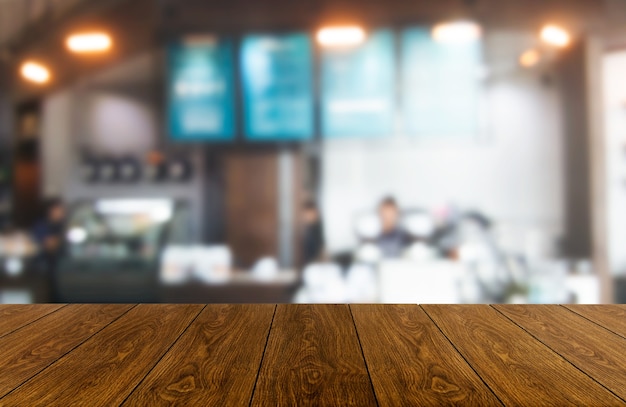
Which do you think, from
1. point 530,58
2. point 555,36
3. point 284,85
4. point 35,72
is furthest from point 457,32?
point 35,72

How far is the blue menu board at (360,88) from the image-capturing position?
132 inches

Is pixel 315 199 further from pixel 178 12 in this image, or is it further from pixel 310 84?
pixel 178 12

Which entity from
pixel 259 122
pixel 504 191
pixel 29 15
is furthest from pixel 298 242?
pixel 29 15

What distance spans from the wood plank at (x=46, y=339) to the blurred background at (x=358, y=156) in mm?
1742

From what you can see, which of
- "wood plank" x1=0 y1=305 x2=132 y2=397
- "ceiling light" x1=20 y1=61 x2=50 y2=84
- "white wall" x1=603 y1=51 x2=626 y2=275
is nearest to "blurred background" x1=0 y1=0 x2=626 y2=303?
"white wall" x1=603 y1=51 x2=626 y2=275

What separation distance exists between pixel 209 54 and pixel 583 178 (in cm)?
243

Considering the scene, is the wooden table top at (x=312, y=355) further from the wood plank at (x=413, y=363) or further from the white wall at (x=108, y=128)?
the white wall at (x=108, y=128)

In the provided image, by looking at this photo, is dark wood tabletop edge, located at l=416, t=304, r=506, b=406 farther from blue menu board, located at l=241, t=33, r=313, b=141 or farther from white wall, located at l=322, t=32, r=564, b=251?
blue menu board, located at l=241, t=33, r=313, b=141

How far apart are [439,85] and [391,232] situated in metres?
0.94

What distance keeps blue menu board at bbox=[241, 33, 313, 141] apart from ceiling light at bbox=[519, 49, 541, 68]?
1.28 meters

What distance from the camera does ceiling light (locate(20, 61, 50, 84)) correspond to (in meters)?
3.58

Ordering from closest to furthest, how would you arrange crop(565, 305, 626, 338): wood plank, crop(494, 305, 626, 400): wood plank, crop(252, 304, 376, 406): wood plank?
crop(252, 304, 376, 406): wood plank, crop(494, 305, 626, 400): wood plank, crop(565, 305, 626, 338): wood plank

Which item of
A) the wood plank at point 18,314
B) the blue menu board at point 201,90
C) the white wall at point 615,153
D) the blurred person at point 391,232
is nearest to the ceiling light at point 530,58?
the white wall at point 615,153

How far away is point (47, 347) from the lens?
127 centimetres
